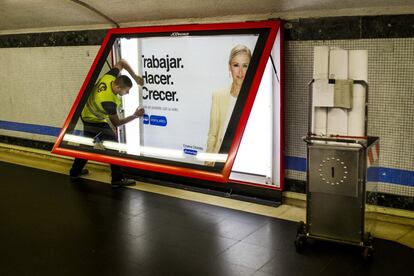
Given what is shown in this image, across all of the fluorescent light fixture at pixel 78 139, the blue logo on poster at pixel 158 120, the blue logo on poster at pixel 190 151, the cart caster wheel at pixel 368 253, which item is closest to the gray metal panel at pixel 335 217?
the cart caster wheel at pixel 368 253

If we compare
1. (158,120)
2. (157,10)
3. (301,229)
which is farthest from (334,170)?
(157,10)

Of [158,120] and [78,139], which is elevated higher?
[158,120]

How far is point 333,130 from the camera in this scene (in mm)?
3545

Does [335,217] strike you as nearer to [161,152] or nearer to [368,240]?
[368,240]

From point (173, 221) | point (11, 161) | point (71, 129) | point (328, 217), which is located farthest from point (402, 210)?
point (11, 161)

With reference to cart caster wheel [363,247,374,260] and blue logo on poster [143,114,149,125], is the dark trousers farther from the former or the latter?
cart caster wheel [363,247,374,260]

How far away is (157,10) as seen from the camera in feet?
16.6

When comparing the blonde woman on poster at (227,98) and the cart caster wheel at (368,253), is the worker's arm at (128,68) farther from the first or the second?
the cart caster wheel at (368,253)

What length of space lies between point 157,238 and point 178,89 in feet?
6.24

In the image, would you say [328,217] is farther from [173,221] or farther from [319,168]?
[173,221]

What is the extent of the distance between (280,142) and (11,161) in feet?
14.5

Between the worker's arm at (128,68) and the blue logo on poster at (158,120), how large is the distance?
17.6 inches

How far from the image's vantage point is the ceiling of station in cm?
406

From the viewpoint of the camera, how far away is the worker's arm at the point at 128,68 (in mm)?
5426
